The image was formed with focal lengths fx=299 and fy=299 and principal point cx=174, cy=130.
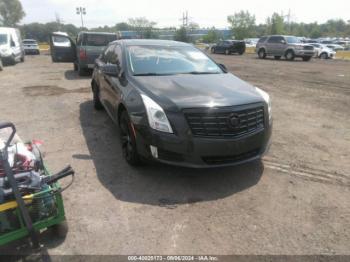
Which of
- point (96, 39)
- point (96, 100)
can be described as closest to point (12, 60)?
point (96, 39)

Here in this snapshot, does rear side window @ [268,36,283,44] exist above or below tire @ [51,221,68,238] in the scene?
above

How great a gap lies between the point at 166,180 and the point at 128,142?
2.43 ft

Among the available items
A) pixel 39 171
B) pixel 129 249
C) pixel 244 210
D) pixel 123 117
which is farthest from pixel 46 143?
pixel 244 210

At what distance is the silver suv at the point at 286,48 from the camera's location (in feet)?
71.5

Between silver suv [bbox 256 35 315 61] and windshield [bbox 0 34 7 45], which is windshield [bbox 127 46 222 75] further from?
silver suv [bbox 256 35 315 61]

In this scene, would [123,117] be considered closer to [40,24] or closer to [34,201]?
[34,201]

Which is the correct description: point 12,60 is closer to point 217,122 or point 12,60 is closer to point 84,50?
point 84,50

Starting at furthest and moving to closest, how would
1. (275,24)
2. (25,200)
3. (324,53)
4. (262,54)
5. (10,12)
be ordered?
1. (10,12)
2. (275,24)
3. (324,53)
4. (262,54)
5. (25,200)

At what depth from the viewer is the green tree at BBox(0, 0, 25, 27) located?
77.2m

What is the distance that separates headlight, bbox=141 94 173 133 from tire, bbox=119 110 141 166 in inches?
17.4

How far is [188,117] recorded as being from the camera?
332cm

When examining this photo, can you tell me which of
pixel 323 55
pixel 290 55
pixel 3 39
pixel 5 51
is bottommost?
pixel 323 55

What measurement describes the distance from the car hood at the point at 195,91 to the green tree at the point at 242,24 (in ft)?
258

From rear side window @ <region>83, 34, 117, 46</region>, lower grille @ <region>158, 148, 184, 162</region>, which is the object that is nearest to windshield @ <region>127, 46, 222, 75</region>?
lower grille @ <region>158, 148, 184, 162</region>
